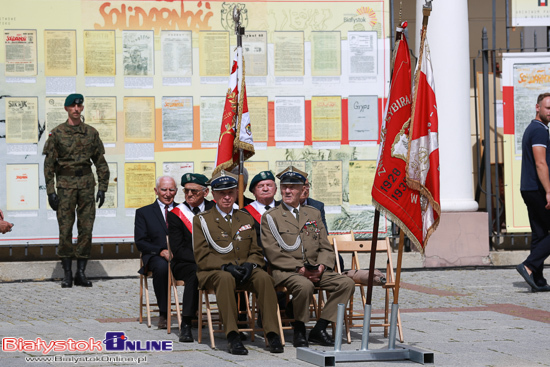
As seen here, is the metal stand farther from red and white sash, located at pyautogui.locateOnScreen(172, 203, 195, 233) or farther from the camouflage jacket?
the camouflage jacket

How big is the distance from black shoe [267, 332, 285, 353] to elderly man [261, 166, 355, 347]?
333 millimetres

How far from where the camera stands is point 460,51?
13.6 m

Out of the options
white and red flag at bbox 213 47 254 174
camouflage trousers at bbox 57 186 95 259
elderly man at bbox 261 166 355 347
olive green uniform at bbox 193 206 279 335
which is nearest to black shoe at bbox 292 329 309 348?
elderly man at bbox 261 166 355 347

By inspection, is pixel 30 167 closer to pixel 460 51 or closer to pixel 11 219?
pixel 11 219

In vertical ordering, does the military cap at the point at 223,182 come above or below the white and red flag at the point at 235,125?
below

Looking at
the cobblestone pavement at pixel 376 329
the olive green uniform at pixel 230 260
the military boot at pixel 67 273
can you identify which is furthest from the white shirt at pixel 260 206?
the military boot at pixel 67 273

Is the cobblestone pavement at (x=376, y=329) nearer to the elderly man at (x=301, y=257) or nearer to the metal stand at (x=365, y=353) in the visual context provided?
the metal stand at (x=365, y=353)

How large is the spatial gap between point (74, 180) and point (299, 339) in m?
5.26

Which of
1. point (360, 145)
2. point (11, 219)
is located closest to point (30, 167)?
point (11, 219)

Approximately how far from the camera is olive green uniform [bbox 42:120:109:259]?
12.2 m

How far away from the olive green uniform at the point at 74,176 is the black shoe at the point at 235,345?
16.9 ft

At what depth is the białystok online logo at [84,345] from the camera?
762 centimetres

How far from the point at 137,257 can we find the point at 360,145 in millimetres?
3447
